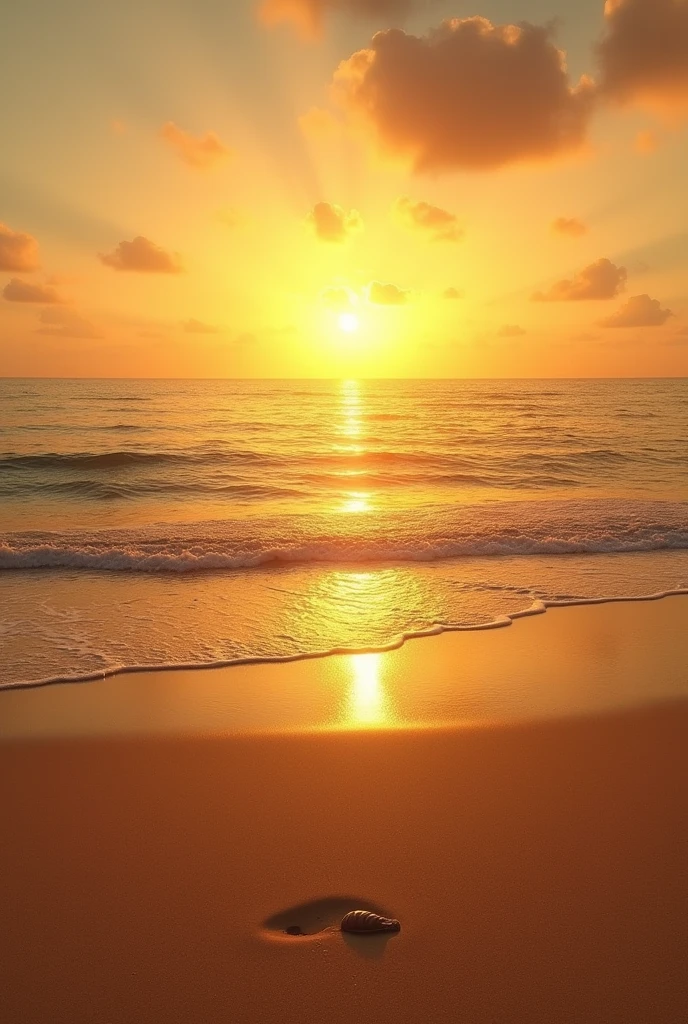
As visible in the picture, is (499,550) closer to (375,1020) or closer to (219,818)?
(219,818)

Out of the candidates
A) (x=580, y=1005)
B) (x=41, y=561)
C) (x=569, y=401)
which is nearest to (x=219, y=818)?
(x=580, y=1005)

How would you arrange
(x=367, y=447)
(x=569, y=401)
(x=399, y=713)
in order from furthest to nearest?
(x=569, y=401) < (x=367, y=447) < (x=399, y=713)

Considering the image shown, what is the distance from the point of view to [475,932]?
329cm

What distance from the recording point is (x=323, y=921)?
3.38 m

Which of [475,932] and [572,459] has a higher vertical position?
[572,459]

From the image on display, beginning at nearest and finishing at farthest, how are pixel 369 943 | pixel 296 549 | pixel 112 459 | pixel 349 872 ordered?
pixel 369 943 → pixel 349 872 → pixel 296 549 → pixel 112 459

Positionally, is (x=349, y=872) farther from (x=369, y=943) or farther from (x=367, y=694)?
(x=367, y=694)

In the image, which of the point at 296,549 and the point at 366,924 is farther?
the point at 296,549

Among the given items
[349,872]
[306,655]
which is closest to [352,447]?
[306,655]

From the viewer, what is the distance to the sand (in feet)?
9.77

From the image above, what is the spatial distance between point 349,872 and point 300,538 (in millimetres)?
9292

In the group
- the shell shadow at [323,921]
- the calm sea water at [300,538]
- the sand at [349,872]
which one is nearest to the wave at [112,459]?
the calm sea water at [300,538]

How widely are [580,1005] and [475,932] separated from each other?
534mm

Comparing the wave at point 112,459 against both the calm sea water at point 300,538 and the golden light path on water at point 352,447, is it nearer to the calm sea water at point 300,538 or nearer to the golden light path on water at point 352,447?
the calm sea water at point 300,538
